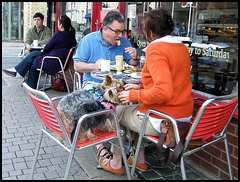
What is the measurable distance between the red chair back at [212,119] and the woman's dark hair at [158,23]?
75cm

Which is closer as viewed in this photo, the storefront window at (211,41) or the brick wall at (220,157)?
the brick wall at (220,157)

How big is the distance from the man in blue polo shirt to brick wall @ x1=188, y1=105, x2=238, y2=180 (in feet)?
4.81

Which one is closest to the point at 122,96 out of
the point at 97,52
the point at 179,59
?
the point at 179,59

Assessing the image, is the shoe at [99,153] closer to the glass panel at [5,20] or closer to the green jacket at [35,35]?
the green jacket at [35,35]

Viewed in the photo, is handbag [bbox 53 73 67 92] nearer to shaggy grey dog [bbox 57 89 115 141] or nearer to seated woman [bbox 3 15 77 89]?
seated woman [bbox 3 15 77 89]

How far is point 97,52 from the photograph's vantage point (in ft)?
11.9

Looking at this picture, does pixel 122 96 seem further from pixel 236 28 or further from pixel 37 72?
pixel 37 72

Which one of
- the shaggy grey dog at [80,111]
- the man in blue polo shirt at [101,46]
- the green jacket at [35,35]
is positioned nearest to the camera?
the shaggy grey dog at [80,111]

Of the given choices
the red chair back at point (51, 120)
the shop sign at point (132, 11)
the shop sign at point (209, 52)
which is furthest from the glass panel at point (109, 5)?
the red chair back at point (51, 120)

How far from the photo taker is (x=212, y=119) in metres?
2.28

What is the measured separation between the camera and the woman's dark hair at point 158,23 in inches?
97.7

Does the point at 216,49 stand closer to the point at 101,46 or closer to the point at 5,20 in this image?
the point at 101,46

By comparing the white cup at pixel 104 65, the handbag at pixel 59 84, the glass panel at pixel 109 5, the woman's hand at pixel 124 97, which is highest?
the glass panel at pixel 109 5

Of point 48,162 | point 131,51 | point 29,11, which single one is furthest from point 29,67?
point 29,11
